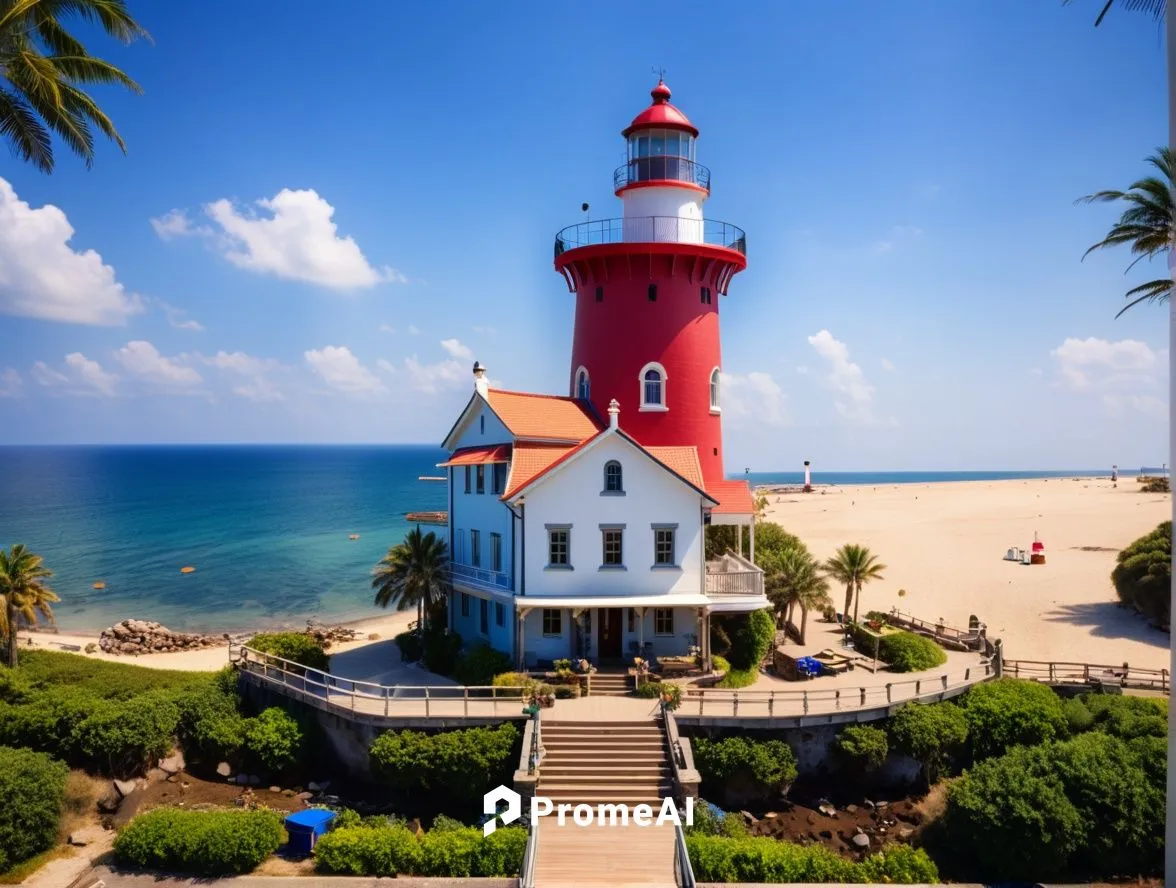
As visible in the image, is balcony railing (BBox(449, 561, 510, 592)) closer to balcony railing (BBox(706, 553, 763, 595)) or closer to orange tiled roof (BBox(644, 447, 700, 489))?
orange tiled roof (BBox(644, 447, 700, 489))

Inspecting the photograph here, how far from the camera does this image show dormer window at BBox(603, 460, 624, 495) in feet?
85.4

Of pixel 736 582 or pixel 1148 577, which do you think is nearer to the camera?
pixel 736 582

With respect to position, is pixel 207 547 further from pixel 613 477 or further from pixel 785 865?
pixel 785 865

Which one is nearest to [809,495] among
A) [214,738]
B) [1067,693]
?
[1067,693]

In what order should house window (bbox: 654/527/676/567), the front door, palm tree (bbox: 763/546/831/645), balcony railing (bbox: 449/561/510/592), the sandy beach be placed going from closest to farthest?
house window (bbox: 654/527/676/567) < the front door < balcony railing (bbox: 449/561/510/592) < palm tree (bbox: 763/546/831/645) < the sandy beach

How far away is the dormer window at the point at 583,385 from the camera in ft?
103

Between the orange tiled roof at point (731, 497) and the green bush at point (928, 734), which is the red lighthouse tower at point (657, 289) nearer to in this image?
the orange tiled roof at point (731, 497)

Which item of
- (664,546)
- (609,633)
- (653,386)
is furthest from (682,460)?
(609,633)

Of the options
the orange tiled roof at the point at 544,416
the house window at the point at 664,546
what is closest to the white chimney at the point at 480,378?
the orange tiled roof at the point at 544,416

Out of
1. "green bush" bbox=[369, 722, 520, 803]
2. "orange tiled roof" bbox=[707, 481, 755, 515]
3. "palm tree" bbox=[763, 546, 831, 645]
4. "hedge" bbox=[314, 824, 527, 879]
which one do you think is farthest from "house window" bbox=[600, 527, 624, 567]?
"hedge" bbox=[314, 824, 527, 879]

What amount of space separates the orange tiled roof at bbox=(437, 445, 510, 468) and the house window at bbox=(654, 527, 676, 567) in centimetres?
543

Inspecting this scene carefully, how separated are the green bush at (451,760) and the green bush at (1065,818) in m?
10.4

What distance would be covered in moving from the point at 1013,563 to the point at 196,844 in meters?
50.7

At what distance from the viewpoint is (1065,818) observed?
17000 millimetres
